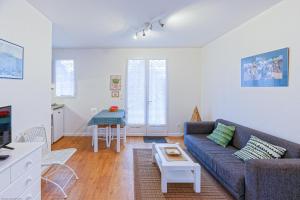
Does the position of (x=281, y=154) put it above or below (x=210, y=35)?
below

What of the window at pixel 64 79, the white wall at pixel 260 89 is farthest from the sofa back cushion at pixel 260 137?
the window at pixel 64 79

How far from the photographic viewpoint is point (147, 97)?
6191mm

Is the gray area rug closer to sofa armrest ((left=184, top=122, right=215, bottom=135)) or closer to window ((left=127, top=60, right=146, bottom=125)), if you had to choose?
sofa armrest ((left=184, top=122, right=215, bottom=135))

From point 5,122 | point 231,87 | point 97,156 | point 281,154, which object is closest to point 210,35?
point 231,87

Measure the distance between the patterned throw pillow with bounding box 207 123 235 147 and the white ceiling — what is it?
1841 mm

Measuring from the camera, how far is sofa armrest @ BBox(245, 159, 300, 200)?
2109mm

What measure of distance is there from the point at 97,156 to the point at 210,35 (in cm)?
346

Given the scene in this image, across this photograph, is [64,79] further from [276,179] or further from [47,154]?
[276,179]

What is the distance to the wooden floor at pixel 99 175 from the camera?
2.82 meters

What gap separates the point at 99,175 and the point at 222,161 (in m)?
1.87

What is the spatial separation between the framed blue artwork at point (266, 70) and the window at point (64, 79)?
4449mm

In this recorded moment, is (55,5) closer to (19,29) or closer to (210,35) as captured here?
(19,29)

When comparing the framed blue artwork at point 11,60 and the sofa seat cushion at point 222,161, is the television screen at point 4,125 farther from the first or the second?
the sofa seat cushion at point 222,161

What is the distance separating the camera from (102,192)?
9.46 feet
